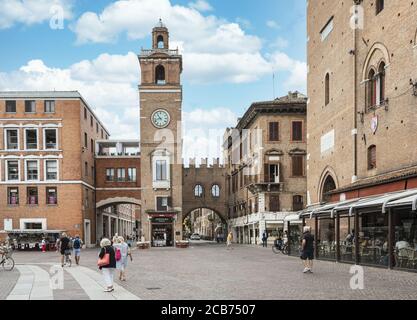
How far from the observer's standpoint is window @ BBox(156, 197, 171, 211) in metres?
62.4

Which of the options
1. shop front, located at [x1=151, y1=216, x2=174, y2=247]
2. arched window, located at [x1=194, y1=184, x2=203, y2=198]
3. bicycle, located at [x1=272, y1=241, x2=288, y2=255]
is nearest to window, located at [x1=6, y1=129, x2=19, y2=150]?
shop front, located at [x1=151, y1=216, x2=174, y2=247]

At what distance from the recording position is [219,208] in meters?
81.4

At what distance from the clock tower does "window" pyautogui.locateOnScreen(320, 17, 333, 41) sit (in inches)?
1052

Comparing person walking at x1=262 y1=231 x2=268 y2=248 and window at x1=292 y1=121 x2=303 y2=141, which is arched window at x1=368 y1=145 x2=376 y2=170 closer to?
person walking at x1=262 y1=231 x2=268 y2=248

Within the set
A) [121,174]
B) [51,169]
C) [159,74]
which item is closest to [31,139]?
[51,169]

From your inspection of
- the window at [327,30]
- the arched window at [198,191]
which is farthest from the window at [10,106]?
the window at [327,30]

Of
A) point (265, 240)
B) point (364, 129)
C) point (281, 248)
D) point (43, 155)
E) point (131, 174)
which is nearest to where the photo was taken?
point (364, 129)

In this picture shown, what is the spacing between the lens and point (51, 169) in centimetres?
5816

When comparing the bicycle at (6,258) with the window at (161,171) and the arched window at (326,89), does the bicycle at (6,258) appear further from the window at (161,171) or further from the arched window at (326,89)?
the window at (161,171)

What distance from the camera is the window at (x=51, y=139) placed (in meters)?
58.0

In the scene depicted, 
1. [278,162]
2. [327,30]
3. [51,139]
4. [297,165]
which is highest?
[327,30]

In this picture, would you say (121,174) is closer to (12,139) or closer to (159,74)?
(159,74)

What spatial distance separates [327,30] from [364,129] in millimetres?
9896

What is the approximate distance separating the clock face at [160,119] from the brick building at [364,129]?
24.8 meters
